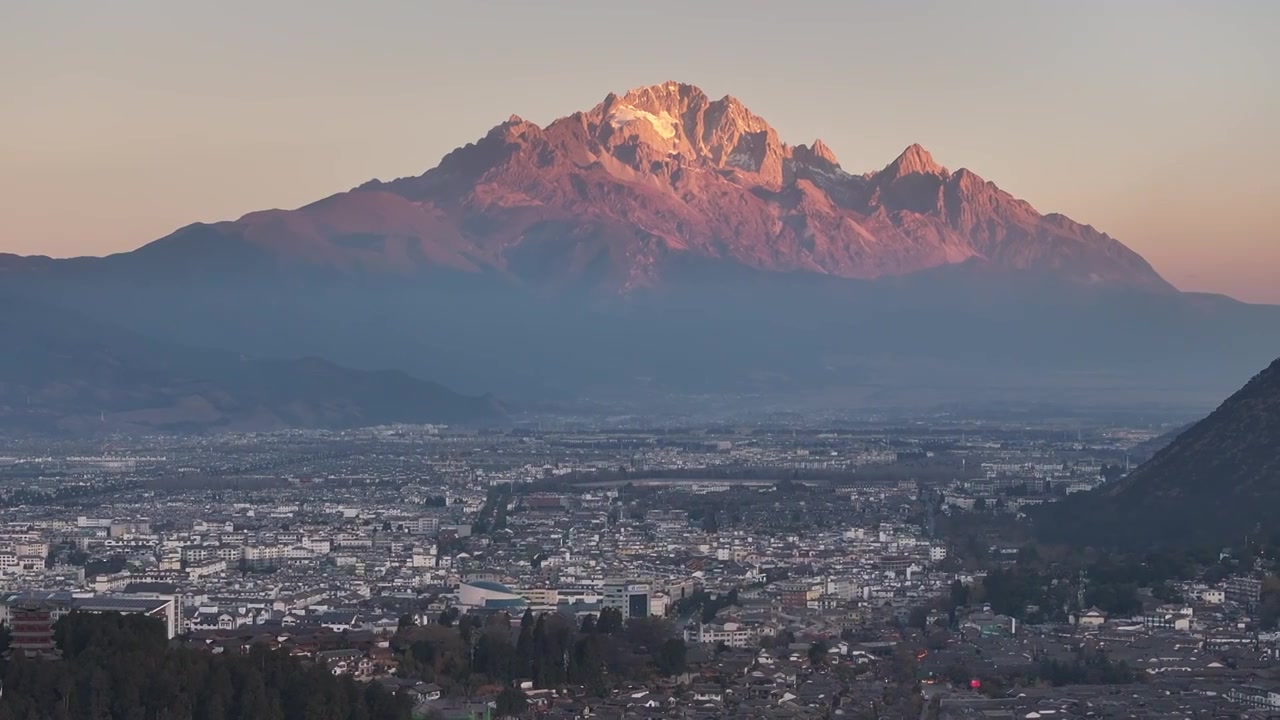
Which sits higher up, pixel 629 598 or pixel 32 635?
pixel 32 635

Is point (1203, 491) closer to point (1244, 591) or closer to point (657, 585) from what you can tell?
point (1244, 591)

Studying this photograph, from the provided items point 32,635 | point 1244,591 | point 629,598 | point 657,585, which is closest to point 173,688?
point 32,635

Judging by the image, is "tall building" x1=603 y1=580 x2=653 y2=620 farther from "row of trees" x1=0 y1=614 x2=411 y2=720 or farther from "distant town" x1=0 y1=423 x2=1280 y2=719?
"row of trees" x1=0 y1=614 x2=411 y2=720

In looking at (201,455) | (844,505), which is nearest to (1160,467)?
(844,505)

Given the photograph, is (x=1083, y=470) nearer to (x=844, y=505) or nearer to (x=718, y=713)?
(x=844, y=505)

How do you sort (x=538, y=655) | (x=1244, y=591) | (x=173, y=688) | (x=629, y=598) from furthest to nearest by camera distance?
1. (x=629, y=598)
2. (x=1244, y=591)
3. (x=538, y=655)
4. (x=173, y=688)

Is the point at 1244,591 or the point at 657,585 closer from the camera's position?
the point at 1244,591

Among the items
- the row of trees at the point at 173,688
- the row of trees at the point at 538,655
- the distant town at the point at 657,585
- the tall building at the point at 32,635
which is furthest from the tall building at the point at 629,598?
the tall building at the point at 32,635
